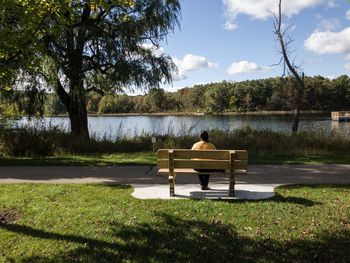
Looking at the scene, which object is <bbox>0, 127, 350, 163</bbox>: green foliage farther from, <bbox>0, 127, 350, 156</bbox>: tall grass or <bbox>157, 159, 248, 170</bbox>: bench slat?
<bbox>157, 159, 248, 170</bbox>: bench slat

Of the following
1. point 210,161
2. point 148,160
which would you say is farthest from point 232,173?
point 148,160

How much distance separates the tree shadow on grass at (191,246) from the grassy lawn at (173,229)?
0.01 m

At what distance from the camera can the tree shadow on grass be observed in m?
5.32

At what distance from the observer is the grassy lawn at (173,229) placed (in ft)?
17.8

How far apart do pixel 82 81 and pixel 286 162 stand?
9496 mm

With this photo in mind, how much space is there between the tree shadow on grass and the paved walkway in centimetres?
176

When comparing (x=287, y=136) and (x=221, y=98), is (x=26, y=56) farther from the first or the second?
(x=221, y=98)

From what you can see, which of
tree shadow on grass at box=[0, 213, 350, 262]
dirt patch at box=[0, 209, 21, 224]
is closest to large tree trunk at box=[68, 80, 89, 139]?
dirt patch at box=[0, 209, 21, 224]

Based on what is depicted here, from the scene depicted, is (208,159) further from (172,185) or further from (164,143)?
(164,143)

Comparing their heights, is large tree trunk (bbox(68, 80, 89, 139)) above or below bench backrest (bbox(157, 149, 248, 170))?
above

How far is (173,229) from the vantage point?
616 centimetres

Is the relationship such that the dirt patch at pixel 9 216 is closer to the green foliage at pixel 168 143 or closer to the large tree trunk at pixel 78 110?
the green foliage at pixel 168 143

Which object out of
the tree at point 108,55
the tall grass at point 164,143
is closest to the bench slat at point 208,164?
the tall grass at point 164,143

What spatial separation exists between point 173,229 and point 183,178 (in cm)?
389
